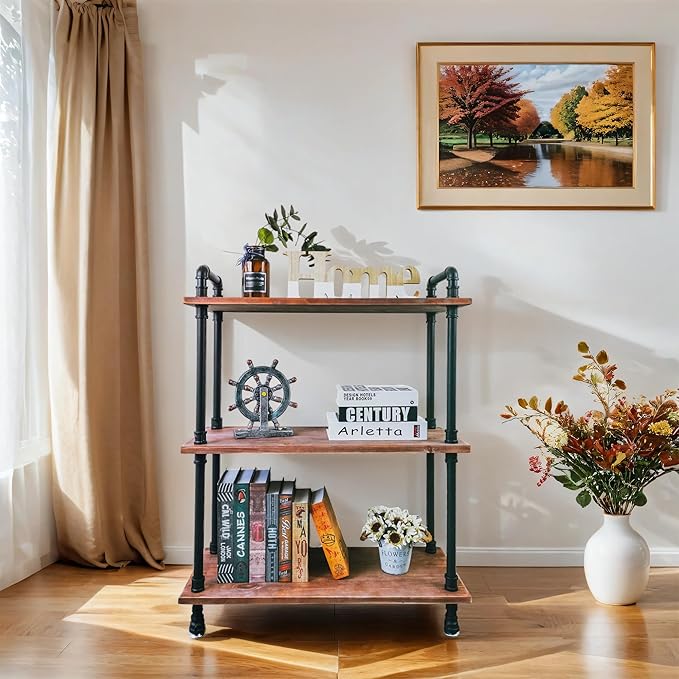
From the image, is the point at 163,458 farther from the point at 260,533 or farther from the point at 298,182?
the point at 298,182

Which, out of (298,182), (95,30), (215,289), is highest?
(95,30)

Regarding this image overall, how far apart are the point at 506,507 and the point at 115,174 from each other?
195 centimetres

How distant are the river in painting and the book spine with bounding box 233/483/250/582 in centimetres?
139

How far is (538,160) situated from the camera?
2555mm

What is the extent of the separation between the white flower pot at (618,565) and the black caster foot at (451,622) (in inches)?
21.9

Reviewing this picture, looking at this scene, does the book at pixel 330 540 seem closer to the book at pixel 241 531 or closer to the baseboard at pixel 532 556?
the book at pixel 241 531

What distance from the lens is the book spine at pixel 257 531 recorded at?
6.50 feet

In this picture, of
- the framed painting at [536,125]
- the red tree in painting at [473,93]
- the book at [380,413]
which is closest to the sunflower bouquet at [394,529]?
the book at [380,413]

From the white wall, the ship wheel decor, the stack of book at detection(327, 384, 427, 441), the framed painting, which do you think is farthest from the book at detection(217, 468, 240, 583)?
the framed painting

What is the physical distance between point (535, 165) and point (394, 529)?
1478mm

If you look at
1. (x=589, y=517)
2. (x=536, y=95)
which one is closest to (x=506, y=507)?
(x=589, y=517)

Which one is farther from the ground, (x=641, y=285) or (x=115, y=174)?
(x=115, y=174)

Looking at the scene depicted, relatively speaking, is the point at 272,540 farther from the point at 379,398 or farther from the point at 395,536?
the point at 379,398

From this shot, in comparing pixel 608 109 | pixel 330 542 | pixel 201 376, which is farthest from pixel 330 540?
pixel 608 109
